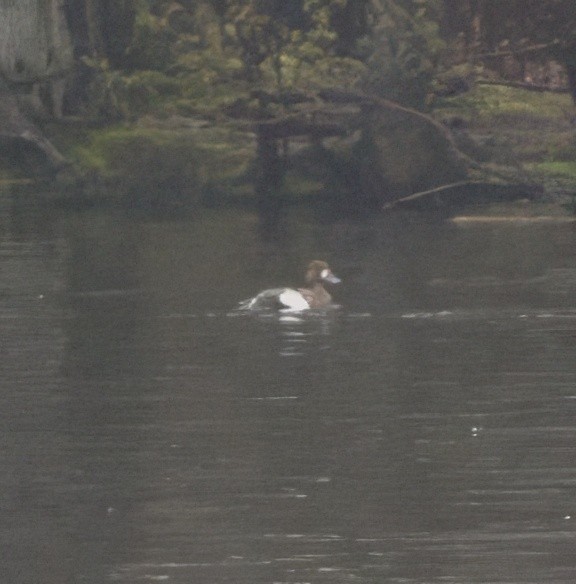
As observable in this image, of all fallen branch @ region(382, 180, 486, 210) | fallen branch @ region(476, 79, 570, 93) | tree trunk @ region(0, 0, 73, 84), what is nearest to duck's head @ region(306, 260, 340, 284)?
fallen branch @ region(382, 180, 486, 210)

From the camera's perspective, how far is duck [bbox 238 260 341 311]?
1764 cm

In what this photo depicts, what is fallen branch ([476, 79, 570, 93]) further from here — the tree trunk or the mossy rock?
the tree trunk

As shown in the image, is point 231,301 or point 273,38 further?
point 273,38

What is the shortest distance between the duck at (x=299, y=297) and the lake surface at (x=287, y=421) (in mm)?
180

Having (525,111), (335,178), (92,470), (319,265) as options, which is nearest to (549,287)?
(319,265)

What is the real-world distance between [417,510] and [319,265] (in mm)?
9317

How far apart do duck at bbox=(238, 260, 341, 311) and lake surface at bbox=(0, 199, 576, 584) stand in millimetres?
180

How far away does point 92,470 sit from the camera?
35.3 ft

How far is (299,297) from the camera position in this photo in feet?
58.3

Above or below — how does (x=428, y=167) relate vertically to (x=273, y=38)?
below

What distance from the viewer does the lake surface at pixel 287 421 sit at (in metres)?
8.91

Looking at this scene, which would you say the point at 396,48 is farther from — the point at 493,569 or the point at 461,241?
the point at 493,569

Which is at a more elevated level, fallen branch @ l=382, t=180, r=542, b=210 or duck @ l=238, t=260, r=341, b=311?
duck @ l=238, t=260, r=341, b=311

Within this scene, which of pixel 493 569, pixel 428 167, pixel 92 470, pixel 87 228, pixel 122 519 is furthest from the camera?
pixel 428 167
